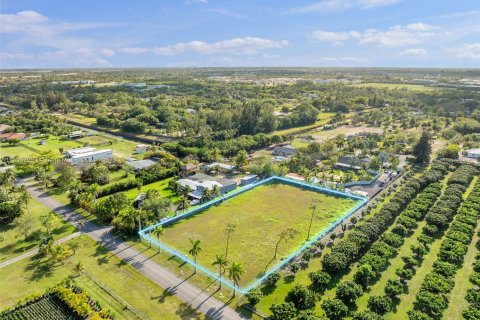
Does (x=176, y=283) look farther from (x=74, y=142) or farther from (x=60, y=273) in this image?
(x=74, y=142)

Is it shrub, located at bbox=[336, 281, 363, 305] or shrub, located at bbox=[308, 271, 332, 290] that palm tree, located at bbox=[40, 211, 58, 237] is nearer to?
shrub, located at bbox=[308, 271, 332, 290]

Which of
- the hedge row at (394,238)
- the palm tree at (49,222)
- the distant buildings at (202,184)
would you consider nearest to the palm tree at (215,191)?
the distant buildings at (202,184)

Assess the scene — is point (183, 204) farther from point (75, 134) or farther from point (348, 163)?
point (75, 134)

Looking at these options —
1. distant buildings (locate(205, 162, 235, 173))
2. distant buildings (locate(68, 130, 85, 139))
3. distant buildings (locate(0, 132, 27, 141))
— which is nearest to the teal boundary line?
distant buildings (locate(205, 162, 235, 173))

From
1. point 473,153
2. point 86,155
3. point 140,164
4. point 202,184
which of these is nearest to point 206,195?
point 202,184

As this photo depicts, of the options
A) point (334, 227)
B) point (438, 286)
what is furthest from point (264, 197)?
point (438, 286)

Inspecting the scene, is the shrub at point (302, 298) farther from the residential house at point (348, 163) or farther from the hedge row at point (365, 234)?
the residential house at point (348, 163)
